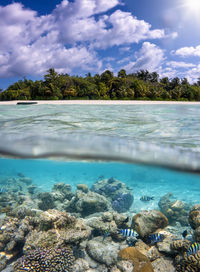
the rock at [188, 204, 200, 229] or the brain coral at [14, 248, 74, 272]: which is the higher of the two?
the rock at [188, 204, 200, 229]

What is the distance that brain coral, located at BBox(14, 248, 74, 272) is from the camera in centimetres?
550

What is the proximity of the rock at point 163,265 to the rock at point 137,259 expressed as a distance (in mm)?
328

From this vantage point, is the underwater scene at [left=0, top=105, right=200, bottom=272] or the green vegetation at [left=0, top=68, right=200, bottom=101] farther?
the green vegetation at [left=0, top=68, right=200, bottom=101]

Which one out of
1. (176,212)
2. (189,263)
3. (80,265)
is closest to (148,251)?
(189,263)

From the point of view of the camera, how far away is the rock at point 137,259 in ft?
18.2

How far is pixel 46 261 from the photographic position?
5516 mm

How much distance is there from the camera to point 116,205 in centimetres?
1008

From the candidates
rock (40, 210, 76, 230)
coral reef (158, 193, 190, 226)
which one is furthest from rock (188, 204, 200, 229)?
rock (40, 210, 76, 230)

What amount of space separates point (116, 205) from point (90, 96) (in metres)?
32.1

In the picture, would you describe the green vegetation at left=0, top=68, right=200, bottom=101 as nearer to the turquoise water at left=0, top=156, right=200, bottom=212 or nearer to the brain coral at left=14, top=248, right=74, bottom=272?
the turquoise water at left=0, top=156, right=200, bottom=212

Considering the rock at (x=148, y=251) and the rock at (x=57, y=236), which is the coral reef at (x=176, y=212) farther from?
the rock at (x=57, y=236)

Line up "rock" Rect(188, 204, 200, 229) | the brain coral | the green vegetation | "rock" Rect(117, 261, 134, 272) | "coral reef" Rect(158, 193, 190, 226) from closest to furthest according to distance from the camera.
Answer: the brain coral → "rock" Rect(117, 261, 134, 272) → "rock" Rect(188, 204, 200, 229) → "coral reef" Rect(158, 193, 190, 226) → the green vegetation

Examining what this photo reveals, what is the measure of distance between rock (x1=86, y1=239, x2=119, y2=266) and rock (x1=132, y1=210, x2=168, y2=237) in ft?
3.52

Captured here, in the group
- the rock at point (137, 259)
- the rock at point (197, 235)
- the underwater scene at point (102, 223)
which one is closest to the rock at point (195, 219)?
the underwater scene at point (102, 223)
